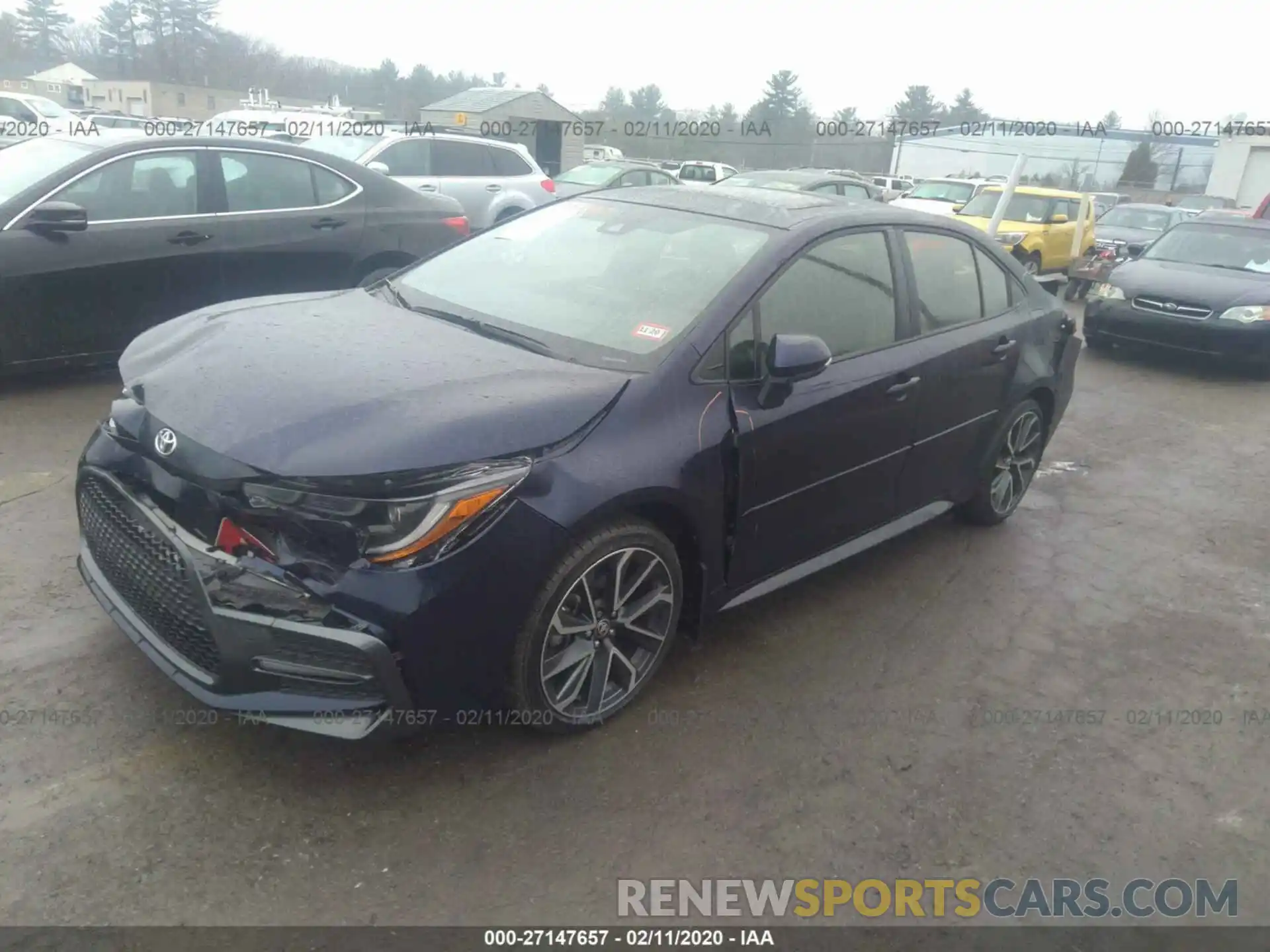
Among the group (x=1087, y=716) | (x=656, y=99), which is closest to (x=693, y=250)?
(x=1087, y=716)

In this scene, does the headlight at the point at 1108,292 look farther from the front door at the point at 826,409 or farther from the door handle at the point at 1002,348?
the front door at the point at 826,409

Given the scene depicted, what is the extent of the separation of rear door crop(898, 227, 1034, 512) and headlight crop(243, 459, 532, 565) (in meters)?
2.23

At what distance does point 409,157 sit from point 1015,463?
936 centimetres

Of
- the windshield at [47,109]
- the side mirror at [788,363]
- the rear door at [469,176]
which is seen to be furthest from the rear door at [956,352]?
the windshield at [47,109]

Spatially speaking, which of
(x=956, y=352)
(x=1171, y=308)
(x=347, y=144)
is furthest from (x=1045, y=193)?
(x=956, y=352)

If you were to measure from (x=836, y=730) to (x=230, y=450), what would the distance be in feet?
7.13

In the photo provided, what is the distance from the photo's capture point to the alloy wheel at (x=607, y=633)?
298 cm

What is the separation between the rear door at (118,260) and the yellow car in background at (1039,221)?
12.0 metres

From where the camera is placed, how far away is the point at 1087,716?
363cm

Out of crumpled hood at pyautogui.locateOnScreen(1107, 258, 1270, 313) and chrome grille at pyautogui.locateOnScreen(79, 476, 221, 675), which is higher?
crumpled hood at pyautogui.locateOnScreen(1107, 258, 1270, 313)

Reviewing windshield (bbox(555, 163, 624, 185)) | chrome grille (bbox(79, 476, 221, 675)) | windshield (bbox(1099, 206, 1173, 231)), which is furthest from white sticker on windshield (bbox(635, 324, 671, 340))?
windshield (bbox(1099, 206, 1173, 231))

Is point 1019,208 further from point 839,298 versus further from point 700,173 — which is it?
point 839,298

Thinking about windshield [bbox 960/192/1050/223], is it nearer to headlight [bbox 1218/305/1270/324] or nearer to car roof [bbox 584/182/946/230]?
headlight [bbox 1218/305/1270/324]

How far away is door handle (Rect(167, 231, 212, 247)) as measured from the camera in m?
5.96
